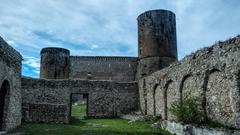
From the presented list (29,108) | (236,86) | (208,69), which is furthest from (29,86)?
(236,86)

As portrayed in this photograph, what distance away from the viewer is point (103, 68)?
34.1 meters

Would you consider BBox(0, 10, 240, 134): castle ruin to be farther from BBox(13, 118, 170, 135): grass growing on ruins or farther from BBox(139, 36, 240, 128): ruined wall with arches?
BBox(13, 118, 170, 135): grass growing on ruins

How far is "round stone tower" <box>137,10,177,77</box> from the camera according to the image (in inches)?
871

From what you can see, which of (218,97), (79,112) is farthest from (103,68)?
(218,97)

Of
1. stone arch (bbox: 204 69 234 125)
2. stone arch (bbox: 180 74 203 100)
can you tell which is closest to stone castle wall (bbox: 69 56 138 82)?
stone arch (bbox: 180 74 203 100)

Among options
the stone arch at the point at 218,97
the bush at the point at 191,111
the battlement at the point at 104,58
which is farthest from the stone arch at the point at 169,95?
the battlement at the point at 104,58

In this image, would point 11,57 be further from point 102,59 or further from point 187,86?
point 102,59

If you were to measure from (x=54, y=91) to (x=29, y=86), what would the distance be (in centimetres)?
171

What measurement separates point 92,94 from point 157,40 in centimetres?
641

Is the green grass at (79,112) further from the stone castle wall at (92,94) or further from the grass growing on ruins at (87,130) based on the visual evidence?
the grass growing on ruins at (87,130)

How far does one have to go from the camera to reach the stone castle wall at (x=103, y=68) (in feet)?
110

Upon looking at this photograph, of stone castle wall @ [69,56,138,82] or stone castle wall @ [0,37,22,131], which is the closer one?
stone castle wall @ [0,37,22,131]

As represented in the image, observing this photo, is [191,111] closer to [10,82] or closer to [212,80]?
[212,80]

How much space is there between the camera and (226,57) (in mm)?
9797
